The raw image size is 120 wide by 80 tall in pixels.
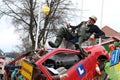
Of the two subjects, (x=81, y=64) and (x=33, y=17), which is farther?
(x=33, y=17)

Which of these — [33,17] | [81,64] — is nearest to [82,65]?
[81,64]

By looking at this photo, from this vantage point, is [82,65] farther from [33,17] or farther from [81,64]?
[33,17]

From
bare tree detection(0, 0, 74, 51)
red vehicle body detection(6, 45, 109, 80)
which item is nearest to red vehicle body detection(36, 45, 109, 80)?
red vehicle body detection(6, 45, 109, 80)

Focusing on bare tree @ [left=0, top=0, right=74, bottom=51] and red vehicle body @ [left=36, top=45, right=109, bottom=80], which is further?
bare tree @ [left=0, top=0, right=74, bottom=51]

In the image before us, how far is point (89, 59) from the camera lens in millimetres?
10031

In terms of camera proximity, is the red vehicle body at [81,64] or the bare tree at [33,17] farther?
the bare tree at [33,17]

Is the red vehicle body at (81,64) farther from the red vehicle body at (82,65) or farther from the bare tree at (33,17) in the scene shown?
the bare tree at (33,17)

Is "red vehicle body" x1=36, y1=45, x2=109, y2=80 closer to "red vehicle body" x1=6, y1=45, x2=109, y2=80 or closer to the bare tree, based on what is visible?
"red vehicle body" x1=6, y1=45, x2=109, y2=80

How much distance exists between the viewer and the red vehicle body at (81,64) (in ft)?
29.4

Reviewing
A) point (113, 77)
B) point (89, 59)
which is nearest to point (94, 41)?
point (89, 59)

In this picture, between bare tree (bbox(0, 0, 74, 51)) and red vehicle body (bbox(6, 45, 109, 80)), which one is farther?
bare tree (bbox(0, 0, 74, 51))

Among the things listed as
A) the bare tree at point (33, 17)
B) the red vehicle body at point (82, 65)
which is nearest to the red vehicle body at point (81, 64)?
the red vehicle body at point (82, 65)

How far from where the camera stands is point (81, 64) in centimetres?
979

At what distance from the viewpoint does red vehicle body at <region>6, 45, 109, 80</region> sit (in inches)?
353
